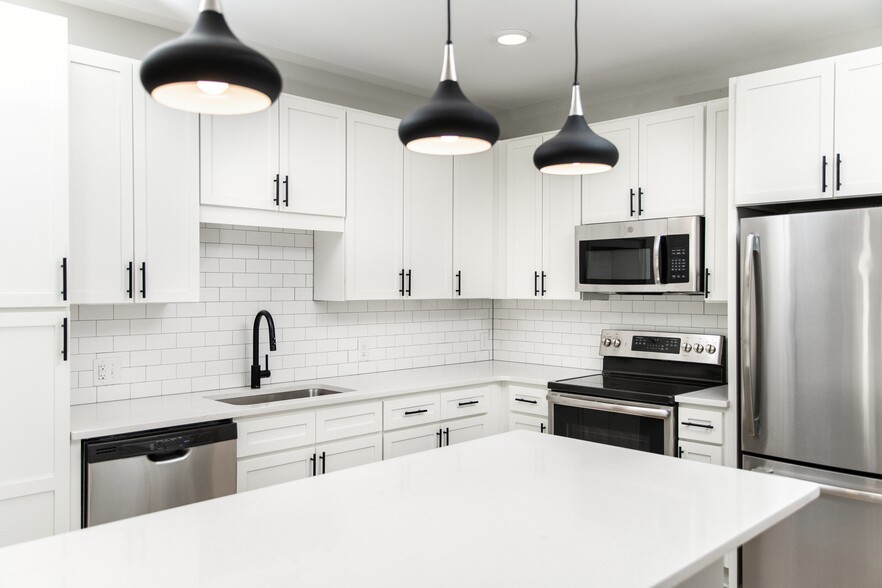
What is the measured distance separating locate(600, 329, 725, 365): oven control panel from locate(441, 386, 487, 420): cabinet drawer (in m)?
0.84

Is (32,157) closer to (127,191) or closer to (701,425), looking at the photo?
(127,191)

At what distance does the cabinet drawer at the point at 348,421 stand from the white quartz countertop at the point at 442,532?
130cm

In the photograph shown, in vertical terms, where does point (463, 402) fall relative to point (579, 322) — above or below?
below

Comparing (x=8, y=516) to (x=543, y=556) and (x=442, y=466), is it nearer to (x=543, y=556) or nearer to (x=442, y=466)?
(x=442, y=466)

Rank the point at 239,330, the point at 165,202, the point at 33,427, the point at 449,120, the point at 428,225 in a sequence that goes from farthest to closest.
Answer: the point at 428,225 < the point at 239,330 < the point at 165,202 < the point at 33,427 < the point at 449,120

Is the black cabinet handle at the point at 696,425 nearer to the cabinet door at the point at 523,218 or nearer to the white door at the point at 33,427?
the cabinet door at the point at 523,218

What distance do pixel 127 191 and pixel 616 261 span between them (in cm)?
257

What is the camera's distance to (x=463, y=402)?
4074 millimetres

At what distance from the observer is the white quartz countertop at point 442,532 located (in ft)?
4.41

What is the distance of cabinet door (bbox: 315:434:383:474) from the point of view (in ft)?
11.2

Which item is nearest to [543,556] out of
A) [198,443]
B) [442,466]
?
[442,466]

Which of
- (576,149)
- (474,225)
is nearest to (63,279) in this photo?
(576,149)

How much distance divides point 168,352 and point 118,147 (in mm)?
1057

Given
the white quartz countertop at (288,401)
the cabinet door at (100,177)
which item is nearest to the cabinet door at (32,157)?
the cabinet door at (100,177)
